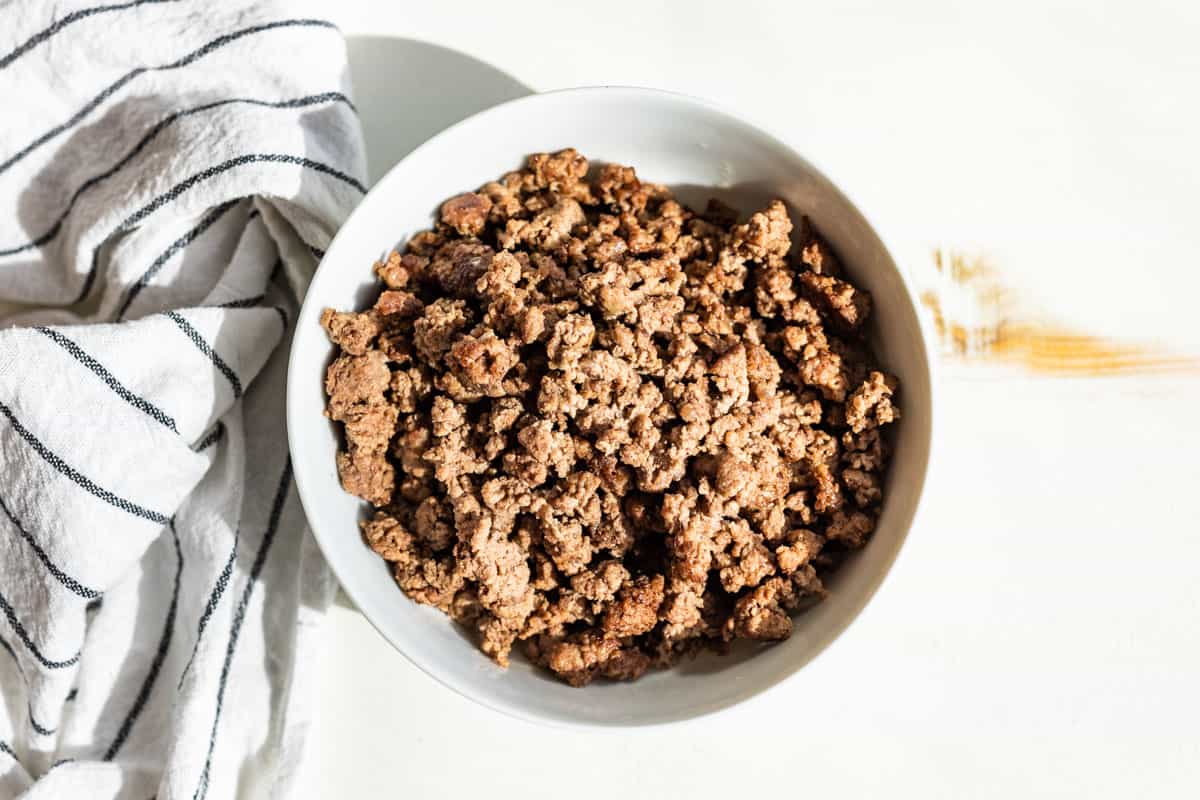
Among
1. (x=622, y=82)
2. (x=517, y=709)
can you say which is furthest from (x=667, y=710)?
(x=622, y=82)

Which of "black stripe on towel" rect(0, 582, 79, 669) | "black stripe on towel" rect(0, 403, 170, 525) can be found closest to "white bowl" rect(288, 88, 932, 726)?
"black stripe on towel" rect(0, 403, 170, 525)

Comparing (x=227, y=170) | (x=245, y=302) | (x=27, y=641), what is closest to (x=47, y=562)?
(x=27, y=641)

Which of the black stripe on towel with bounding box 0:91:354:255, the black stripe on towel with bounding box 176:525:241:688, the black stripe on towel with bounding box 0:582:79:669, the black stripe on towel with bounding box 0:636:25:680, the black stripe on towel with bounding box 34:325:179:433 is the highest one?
the black stripe on towel with bounding box 0:91:354:255

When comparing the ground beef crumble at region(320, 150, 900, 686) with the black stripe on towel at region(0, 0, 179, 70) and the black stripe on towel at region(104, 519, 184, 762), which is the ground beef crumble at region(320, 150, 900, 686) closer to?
the black stripe on towel at region(104, 519, 184, 762)

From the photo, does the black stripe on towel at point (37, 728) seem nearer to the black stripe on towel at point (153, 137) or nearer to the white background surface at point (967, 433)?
the white background surface at point (967, 433)

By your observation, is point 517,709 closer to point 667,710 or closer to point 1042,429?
point 667,710

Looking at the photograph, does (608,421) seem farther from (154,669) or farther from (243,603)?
(154,669)
